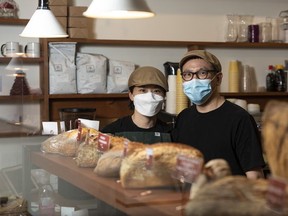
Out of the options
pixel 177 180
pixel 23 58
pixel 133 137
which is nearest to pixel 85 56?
pixel 23 58

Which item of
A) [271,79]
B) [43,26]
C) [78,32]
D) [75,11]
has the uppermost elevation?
[75,11]

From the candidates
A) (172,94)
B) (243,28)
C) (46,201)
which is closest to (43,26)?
(46,201)

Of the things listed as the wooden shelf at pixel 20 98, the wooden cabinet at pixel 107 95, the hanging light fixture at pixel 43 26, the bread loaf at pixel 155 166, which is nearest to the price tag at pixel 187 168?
the bread loaf at pixel 155 166

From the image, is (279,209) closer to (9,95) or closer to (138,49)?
(9,95)

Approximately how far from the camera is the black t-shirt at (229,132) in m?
1.67

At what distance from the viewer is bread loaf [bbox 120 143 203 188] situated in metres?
1.02

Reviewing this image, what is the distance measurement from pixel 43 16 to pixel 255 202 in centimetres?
204

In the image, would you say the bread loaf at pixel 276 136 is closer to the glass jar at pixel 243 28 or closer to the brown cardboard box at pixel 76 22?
the brown cardboard box at pixel 76 22

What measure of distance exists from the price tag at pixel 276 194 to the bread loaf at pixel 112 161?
406 mm

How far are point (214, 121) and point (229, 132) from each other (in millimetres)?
80

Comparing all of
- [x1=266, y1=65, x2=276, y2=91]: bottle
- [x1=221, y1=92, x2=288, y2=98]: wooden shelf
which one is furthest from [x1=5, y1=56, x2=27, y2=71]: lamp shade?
[x1=266, y1=65, x2=276, y2=91]: bottle

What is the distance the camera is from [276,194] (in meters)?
0.75

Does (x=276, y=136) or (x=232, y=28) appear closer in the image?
(x=276, y=136)

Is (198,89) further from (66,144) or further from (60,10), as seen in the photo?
(60,10)
